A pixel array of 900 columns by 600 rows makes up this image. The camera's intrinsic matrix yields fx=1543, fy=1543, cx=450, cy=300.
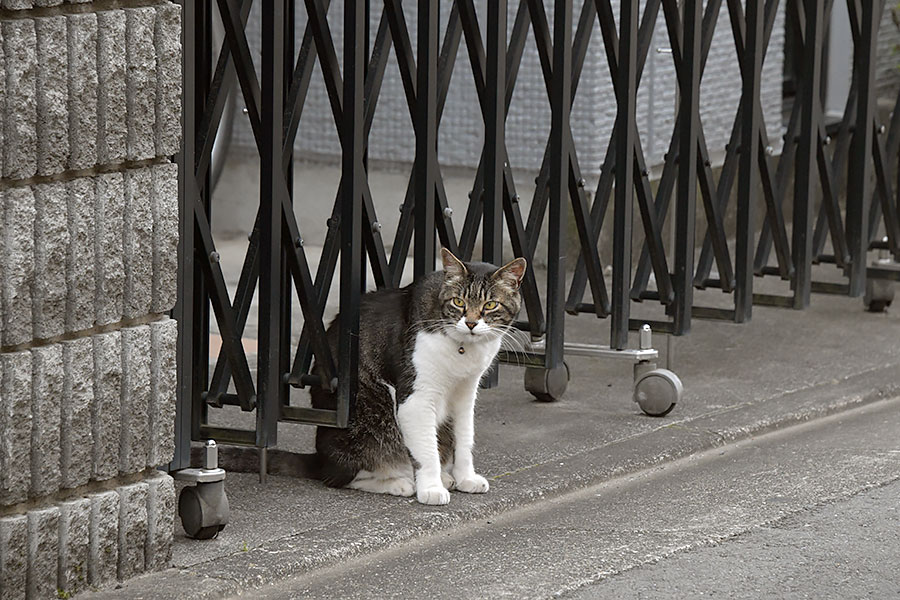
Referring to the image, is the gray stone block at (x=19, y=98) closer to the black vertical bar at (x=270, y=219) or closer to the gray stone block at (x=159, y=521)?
the gray stone block at (x=159, y=521)

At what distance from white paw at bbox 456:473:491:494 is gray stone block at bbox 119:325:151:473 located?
1.21 meters

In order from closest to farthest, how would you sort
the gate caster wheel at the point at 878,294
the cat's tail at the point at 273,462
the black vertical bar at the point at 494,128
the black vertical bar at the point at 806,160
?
the cat's tail at the point at 273,462 → the black vertical bar at the point at 494,128 → the black vertical bar at the point at 806,160 → the gate caster wheel at the point at 878,294

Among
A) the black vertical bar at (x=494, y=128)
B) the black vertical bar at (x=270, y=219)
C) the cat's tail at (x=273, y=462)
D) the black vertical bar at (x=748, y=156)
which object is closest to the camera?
the black vertical bar at (x=270, y=219)

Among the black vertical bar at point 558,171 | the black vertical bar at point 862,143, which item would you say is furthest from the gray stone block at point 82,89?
the black vertical bar at point 862,143

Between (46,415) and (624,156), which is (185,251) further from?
(624,156)

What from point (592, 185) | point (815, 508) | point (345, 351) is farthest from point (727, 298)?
point (345, 351)

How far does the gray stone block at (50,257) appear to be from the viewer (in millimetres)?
3428

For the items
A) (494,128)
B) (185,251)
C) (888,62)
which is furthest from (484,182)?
(888,62)

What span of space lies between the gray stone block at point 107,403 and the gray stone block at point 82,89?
435 mm

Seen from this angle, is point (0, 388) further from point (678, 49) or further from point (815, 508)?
point (678, 49)

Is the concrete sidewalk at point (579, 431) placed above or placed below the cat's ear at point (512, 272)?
below

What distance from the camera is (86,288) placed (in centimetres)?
356

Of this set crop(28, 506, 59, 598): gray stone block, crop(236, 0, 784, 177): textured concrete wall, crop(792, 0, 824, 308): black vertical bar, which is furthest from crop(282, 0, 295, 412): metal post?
crop(236, 0, 784, 177): textured concrete wall

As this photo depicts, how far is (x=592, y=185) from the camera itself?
838 cm
